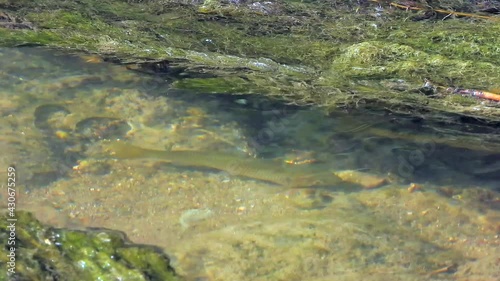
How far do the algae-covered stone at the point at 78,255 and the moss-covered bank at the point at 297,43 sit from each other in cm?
135

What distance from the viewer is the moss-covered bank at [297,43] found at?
3.51 meters

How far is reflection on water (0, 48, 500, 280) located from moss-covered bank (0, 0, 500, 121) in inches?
4.8

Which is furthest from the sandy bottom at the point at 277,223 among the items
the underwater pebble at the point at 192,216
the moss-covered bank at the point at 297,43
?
the moss-covered bank at the point at 297,43

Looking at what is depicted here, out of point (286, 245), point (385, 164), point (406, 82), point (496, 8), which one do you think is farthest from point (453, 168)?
point (496, 8)

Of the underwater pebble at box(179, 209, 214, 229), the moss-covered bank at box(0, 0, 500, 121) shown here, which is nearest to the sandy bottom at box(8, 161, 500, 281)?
the underwater pebble at box(179, 209, 214, 229)

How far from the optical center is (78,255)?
2.35 metres

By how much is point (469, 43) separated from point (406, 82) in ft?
2.41

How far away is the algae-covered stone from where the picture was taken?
86.2 inches

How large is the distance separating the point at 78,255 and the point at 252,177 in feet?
3.29

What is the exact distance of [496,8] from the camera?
4.62 meters

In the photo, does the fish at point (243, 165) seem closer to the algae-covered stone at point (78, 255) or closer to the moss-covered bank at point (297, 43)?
the moss-covered bank at point (297, 43)

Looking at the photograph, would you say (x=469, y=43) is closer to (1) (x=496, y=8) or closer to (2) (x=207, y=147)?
(1) (x=496, y=8)

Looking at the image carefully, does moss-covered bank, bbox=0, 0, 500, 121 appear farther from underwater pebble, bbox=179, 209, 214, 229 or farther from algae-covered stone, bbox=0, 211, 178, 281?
algae-covered stone, bbox=0, 211, 178, 281

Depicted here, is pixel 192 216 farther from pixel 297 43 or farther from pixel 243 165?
pixel 297 43
